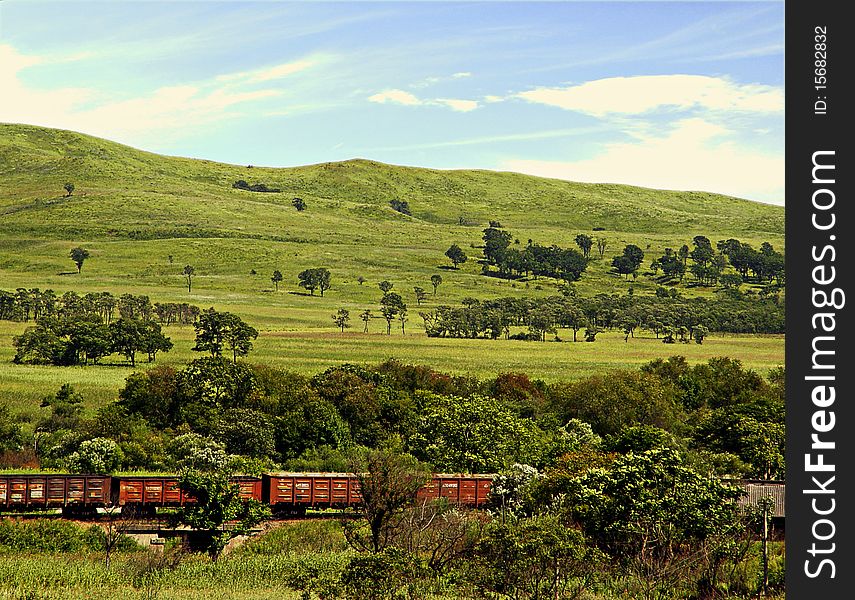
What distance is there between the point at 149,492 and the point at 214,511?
6664 millimetres

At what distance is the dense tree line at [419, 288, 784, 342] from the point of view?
146 m

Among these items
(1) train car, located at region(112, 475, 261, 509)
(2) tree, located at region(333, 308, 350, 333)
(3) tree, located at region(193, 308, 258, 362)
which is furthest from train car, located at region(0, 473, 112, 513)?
(2) tree, located at region(333, 308, 350, 333)

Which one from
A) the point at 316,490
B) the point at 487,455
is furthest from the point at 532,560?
the point at 487,455

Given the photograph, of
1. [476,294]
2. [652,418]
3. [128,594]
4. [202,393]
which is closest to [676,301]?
[476,294]

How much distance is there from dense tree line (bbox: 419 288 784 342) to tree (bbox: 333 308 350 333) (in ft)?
44.0

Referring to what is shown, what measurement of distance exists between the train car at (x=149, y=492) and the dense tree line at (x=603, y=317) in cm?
10116

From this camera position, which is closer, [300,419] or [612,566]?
[612,566]

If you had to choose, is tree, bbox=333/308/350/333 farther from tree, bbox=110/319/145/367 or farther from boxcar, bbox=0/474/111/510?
boxcar, bbox=0/474/111/510
